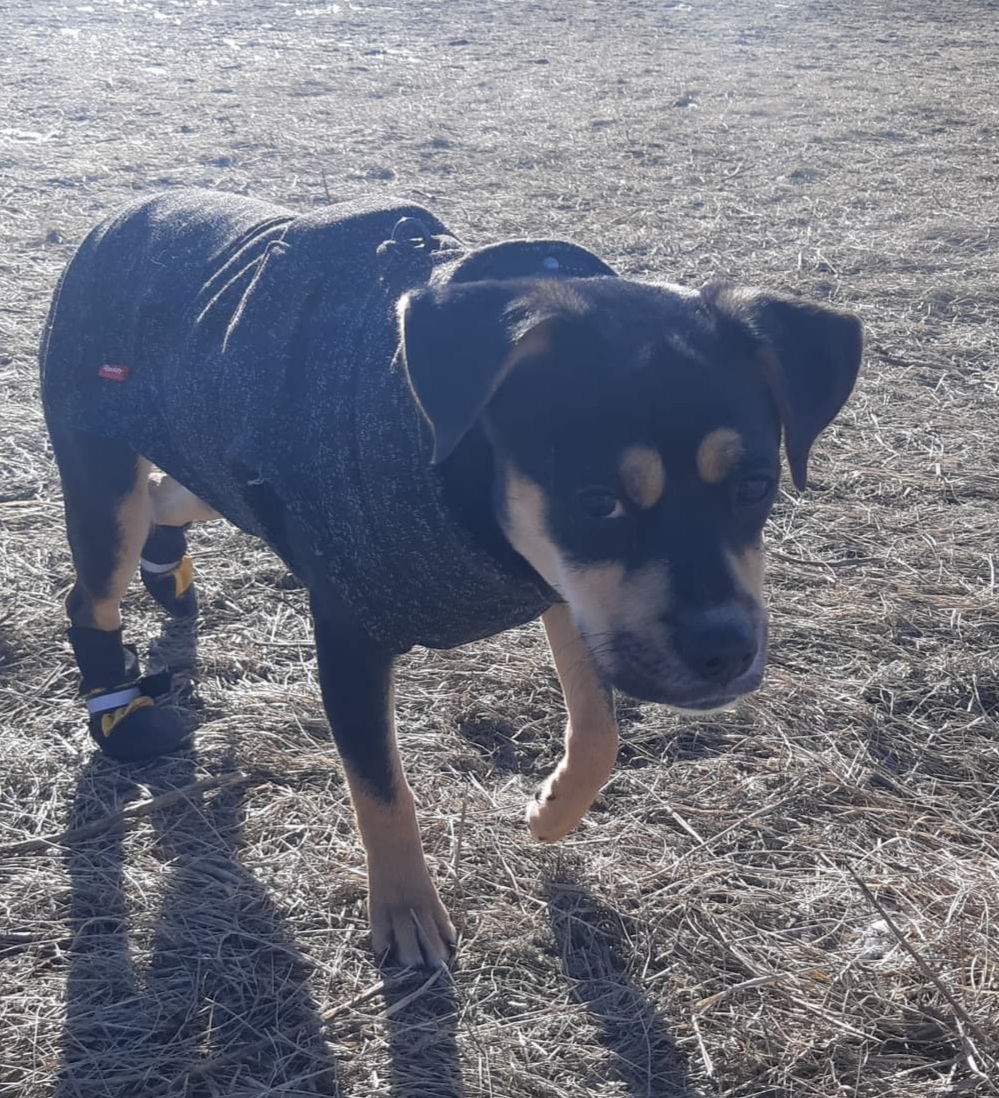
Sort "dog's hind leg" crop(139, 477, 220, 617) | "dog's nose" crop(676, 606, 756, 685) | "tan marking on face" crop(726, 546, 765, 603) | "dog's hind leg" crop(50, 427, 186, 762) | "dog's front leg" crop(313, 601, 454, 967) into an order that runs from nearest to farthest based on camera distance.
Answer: "dog's nose" crop(676, 606, 756, 685) → "tan marking on face" crop(726, 546, 765, 603) → "dog's front leg" crop(313, 601, 454, 967) → "dog's hind leg" crop(50, 427, 186, 762) → "dog's hind leg" crop(139, 477, 220, 617)

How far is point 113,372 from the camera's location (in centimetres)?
359

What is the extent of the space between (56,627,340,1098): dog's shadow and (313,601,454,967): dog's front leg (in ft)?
0.86

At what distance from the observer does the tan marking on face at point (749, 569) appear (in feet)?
8.84

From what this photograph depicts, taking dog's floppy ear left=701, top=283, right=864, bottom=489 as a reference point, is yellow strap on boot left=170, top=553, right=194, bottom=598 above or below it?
below

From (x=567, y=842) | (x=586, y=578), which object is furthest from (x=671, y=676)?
(x=567, y=842)

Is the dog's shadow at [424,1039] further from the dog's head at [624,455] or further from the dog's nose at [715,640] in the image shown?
the dog's nose at [715,640]

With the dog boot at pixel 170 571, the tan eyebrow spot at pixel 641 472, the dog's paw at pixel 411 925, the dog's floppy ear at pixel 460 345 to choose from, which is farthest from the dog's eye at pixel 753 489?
the dog boot at pixel 170 571

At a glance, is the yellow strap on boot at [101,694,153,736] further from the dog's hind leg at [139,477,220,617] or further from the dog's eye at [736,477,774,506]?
the dog's eye at [736,477,774,506]

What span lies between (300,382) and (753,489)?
112 cm

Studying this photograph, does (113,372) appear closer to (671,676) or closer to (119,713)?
(119,713)

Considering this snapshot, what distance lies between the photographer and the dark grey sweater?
285 centimetres

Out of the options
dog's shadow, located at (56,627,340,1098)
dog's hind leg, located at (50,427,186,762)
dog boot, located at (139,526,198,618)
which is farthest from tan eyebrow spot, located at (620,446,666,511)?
dog boot, located at (139,526,198,618)

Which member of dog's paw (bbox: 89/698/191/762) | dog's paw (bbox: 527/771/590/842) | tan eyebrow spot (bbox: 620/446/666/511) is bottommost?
dog's paw (bbox: 89/698/191/762)

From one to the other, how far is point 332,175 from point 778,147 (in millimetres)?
4308
